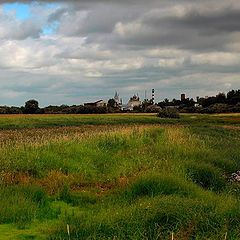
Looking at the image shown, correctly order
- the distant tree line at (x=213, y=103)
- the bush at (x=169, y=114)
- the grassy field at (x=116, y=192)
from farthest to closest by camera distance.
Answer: the distant tree line at (x=213, y=103) < the bush at (x=169, y=114) < the grassy field at (x=116, y=192)

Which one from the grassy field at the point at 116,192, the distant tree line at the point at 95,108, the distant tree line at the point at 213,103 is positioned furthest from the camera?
the distant tree line at the point at 213,103

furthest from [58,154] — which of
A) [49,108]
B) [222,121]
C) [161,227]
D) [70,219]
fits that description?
[49,108]

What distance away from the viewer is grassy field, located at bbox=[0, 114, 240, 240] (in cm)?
1018

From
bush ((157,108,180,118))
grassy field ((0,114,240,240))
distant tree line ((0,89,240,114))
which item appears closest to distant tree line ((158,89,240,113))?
distant tree line ((0,89,240,114))

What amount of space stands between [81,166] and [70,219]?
290 inches

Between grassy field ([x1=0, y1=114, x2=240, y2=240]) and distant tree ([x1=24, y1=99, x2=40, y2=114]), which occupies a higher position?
distant tree ([x1=24, y1=99, x2=40, y2=114])

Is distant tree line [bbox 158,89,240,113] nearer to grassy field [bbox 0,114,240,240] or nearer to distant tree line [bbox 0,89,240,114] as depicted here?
distant tree line [bbox 0,89,240,114]

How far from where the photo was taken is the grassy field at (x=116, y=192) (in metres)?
10.2

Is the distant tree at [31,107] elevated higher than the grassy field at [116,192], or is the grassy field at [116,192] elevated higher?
the distant tree at [31,107]

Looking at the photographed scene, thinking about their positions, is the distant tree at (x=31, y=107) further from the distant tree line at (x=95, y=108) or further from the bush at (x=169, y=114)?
the bush at (x=169, y=114)

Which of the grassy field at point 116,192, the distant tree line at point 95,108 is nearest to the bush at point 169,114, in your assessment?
the distant tree line at point 95,108

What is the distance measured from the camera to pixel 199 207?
35.9 feet

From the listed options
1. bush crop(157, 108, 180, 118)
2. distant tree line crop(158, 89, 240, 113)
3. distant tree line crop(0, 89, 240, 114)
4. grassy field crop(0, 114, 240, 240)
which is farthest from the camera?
distant tree line crop(158, 89, 240, 113)

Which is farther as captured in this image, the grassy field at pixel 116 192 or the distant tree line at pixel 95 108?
the distant tree line at pixel 95 108
